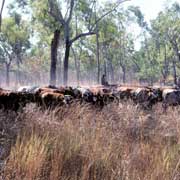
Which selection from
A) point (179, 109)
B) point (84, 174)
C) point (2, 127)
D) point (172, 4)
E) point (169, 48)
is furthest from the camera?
point (169, 48)

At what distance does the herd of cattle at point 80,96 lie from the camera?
6984 mm

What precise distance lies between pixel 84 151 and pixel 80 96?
4874 mm

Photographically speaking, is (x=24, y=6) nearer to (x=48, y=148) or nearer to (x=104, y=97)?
(x=104, y=97)

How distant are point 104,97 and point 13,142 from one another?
4781mm

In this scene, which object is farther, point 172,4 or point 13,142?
point 172,4

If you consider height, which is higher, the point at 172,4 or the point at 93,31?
the point at 172,4

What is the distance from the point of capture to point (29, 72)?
5719cm

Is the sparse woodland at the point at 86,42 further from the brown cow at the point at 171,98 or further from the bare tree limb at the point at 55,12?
the brown cow at the point at 171,98

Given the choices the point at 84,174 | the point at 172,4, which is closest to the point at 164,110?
the point at 84,174

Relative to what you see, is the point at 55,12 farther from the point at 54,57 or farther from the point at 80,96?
the point at 80,96

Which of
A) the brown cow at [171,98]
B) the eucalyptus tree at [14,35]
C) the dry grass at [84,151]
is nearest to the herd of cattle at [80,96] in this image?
the brown cow at [171,98]

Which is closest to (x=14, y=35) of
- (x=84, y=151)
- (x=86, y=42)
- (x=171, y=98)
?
(x=86, y=42)

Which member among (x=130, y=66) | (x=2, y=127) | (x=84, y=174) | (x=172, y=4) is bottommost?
(x=84, y=174)

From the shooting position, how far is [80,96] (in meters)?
9.14
